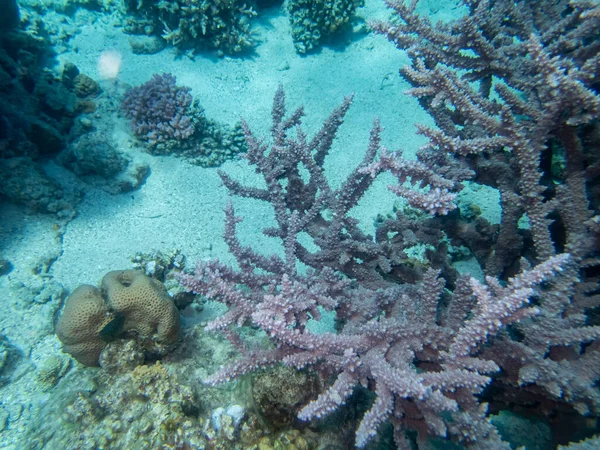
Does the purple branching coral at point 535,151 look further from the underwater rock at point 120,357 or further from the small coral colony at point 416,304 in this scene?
the underwater rock at point 120,357

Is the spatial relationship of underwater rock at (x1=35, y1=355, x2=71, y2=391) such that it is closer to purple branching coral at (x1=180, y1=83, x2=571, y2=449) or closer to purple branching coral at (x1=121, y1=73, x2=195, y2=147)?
purple branching coral at (x1=180, y1=83, x2=571, y2=449)

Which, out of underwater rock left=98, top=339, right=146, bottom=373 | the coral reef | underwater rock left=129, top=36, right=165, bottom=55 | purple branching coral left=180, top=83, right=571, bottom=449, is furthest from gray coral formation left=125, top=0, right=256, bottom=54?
underwater rock left=98, top=339, right=146, bottom=373

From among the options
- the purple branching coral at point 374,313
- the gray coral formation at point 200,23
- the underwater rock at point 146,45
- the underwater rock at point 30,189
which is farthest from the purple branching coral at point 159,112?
the purple branching coral at point 374,313

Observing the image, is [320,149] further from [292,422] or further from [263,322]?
[292,422]

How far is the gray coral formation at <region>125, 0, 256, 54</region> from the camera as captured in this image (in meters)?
7.71

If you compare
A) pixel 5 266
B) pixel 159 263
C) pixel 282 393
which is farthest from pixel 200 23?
pixel 282 393

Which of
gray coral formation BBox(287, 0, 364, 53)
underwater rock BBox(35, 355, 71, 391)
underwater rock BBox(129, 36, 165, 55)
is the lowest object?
underwater rock BBox(35, 355, 71, 391)

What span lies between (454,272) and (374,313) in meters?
1.07

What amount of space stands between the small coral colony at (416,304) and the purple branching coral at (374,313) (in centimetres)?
1

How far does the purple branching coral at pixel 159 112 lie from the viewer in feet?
Answer: 20.9

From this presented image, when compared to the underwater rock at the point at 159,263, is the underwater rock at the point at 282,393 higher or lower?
higher

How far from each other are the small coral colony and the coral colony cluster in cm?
1

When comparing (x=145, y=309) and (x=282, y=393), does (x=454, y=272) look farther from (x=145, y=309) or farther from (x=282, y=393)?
(x=145, y=309)

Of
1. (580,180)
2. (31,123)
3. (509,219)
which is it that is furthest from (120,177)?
(580,180)
